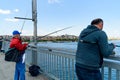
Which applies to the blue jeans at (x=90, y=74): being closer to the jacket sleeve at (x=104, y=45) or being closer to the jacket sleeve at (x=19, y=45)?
the jacket sleeve at (x=104, y=45)

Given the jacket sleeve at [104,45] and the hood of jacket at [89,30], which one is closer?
the jacket sleeve at [104,45]

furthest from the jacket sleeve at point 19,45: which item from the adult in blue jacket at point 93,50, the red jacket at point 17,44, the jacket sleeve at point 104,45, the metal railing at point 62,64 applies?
the jacket sleeve at point 104,45

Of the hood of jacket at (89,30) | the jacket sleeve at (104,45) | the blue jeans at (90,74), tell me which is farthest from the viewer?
the blue jeans at (90,74)

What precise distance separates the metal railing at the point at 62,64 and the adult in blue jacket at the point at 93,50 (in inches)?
7.0

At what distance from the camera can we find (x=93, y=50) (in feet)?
13.4

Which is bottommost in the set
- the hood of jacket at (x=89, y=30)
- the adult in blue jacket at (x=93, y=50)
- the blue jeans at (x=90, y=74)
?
the blue jeans at (x=90, y=74)

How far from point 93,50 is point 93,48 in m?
0.03

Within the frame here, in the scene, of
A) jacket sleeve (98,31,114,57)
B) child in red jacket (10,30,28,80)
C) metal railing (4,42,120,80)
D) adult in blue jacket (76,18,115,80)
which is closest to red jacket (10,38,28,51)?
child in red jacket (10,30,28,80)

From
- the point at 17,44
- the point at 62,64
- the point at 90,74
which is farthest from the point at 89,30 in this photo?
the point at 17,44

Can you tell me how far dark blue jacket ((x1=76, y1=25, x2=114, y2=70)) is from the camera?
3938 mm

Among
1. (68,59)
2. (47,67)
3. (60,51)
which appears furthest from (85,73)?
(47,67)

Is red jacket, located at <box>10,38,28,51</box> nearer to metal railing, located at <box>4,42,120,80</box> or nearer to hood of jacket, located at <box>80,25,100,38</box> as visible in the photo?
metal railing, located at <box>4,42,120,80</box>

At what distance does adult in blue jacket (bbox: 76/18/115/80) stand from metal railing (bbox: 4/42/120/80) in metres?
0.18

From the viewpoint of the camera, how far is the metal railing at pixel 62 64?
417 centimetres
